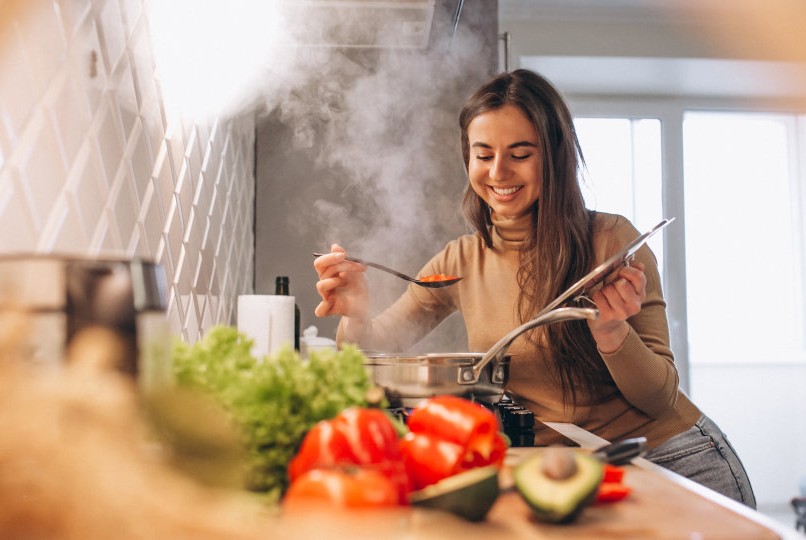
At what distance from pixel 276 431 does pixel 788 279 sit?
471 centimetres

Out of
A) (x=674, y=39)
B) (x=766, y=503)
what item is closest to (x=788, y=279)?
(x=766, y=503)

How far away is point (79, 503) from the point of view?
0.46m

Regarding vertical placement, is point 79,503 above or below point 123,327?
below

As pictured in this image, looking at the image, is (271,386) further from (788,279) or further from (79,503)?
(788,279)

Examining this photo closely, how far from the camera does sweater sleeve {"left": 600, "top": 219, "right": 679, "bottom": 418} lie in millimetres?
1344

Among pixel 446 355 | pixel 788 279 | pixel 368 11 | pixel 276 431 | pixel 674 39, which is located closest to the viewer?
pixel 276 431

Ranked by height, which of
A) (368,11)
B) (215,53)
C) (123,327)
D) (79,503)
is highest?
(368,11)

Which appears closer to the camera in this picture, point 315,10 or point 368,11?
point 368,11

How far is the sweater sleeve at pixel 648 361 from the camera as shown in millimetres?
1344

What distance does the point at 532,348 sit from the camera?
1574 millimetres

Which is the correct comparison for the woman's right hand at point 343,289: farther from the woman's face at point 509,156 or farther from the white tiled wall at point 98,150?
the woman's face at point 509,156

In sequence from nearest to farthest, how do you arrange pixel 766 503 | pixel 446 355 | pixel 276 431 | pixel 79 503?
pixel 79 503 < pixel 276 431 < pixel 446 355 < pixel 766 503

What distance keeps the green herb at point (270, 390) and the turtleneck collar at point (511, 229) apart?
44.0 inches

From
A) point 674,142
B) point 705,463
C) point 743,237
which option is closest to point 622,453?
point 705,463
